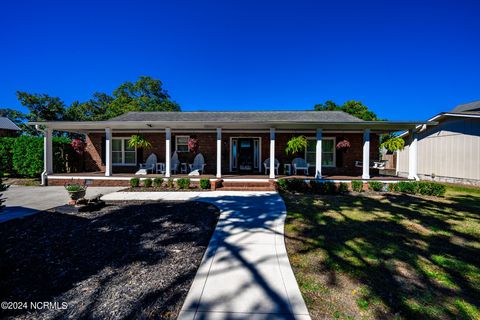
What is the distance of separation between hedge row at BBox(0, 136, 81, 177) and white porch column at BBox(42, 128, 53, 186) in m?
0.93

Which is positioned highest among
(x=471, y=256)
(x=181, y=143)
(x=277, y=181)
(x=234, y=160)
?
(x=181, y=143)

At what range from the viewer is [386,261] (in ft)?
10.7

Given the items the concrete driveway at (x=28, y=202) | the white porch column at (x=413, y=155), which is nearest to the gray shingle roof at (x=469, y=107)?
the white porch column at (x=413, y=155)

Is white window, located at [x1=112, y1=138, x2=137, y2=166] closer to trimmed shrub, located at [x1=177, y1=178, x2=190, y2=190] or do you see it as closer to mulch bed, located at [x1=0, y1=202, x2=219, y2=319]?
trimmed shrub, located at [x1=177, y1=178, x2=190, y2=190]

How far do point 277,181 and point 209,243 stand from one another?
17.9 ft

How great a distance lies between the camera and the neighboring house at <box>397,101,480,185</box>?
1131cm

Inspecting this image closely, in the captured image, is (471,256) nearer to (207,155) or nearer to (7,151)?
(207,155)

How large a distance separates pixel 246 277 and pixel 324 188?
6840 mm

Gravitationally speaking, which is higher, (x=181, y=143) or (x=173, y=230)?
(x=181, y=143)

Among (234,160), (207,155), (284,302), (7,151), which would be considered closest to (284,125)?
(234,160)

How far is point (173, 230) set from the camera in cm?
441

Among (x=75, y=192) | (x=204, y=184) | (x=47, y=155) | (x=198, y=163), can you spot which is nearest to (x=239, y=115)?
(x=198, y=163)

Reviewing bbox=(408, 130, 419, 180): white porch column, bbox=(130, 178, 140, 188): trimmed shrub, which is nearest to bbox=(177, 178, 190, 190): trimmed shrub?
bbox=(130, 178, 140, 188): trimmed shrub

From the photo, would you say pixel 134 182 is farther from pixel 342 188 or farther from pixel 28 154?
pixel 342 188
